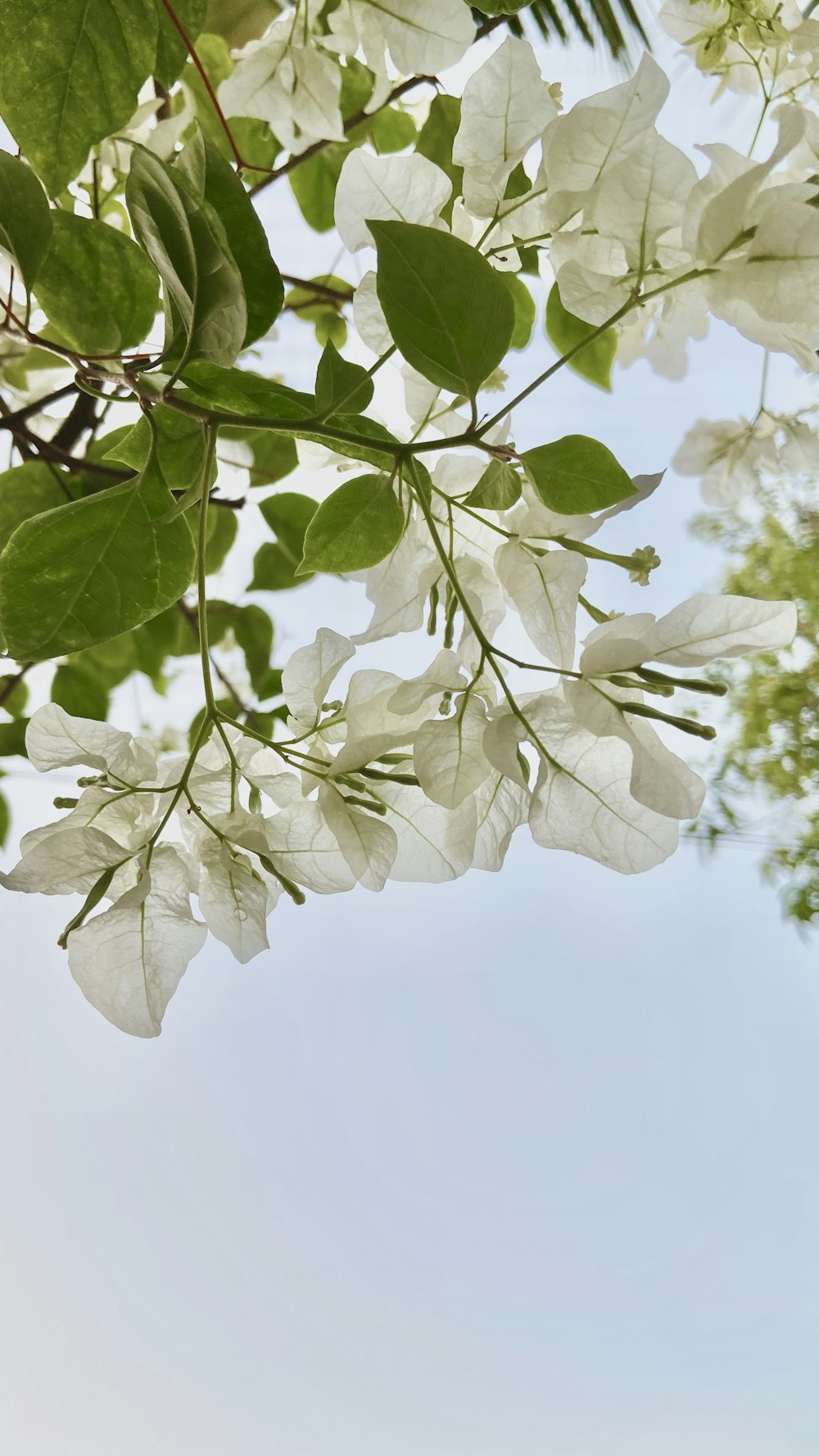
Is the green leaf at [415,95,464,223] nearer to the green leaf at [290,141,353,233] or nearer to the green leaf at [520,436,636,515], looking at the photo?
the green leaf at [290,141,353,233]

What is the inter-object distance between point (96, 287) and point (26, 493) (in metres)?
0.07

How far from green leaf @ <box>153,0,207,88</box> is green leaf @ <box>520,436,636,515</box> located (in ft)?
0.31

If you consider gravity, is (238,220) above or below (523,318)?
below

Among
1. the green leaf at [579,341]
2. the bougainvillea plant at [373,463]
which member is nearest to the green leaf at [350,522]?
the bougainvillea plant at [373,463]

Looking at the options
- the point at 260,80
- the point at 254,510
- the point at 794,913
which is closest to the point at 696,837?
the point at 794,913

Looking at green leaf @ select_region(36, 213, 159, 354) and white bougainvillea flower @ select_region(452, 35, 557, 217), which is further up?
white bougainvillea flower @ select_region(452, 35, 557, 217)

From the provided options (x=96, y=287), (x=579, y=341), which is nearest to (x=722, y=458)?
(x=579, y=341)

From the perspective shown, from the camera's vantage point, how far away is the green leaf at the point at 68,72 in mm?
136

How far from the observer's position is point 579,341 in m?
0.22

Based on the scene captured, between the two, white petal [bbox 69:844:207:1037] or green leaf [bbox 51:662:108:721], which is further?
green leaf [bbox 51:662:108:721]

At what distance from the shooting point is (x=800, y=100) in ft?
0.72

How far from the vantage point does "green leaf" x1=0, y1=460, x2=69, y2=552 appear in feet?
0.75

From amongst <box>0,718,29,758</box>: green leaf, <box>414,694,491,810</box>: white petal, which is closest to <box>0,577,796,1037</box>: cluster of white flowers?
<box>414,694,491,810</box>: white petal

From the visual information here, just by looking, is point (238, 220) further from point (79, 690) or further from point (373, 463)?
point (79, 690)
